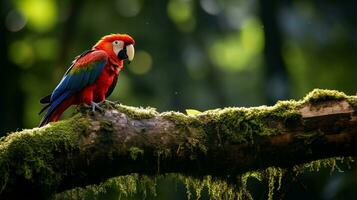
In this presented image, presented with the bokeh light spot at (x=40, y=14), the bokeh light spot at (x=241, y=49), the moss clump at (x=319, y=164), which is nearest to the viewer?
the moss clump at (x=319, y=164)

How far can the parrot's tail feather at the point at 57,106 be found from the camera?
5.98m

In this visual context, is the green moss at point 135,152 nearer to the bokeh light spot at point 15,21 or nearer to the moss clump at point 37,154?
the moss clump at point 37,154

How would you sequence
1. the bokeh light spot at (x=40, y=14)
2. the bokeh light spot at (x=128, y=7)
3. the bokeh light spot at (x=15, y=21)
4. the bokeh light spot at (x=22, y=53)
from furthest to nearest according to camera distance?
the bokeh light spot at (x=128, y=7) < the bokeh light spot at (x=40, y=14) < the bokeh light spot at (x=22, y=53) < the bokeh light spot at (x=15, y=21)

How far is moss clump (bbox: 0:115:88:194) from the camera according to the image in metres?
4.15

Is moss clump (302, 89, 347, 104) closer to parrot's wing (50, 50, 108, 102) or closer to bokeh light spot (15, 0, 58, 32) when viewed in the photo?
parrot's wing (50, 50, 108, 102)

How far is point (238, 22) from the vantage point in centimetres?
1252

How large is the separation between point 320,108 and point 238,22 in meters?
8.03

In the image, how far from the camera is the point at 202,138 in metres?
4.60

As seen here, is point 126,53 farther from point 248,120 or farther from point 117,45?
point 248,120

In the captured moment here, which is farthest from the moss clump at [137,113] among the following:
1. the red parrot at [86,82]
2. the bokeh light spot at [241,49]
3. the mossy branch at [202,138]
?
the bokeh light spot at [241,49]

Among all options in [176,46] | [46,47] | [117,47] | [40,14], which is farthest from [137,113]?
[40,14]

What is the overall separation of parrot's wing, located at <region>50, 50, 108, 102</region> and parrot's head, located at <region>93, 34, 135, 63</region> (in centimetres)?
13

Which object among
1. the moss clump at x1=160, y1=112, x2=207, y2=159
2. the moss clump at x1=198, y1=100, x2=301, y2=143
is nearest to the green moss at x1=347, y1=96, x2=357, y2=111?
the moss clump at x1=198, y1=100, x2=301, y2=143

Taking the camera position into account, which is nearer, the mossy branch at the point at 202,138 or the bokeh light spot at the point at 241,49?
the mossy branch at the point at 202,138
